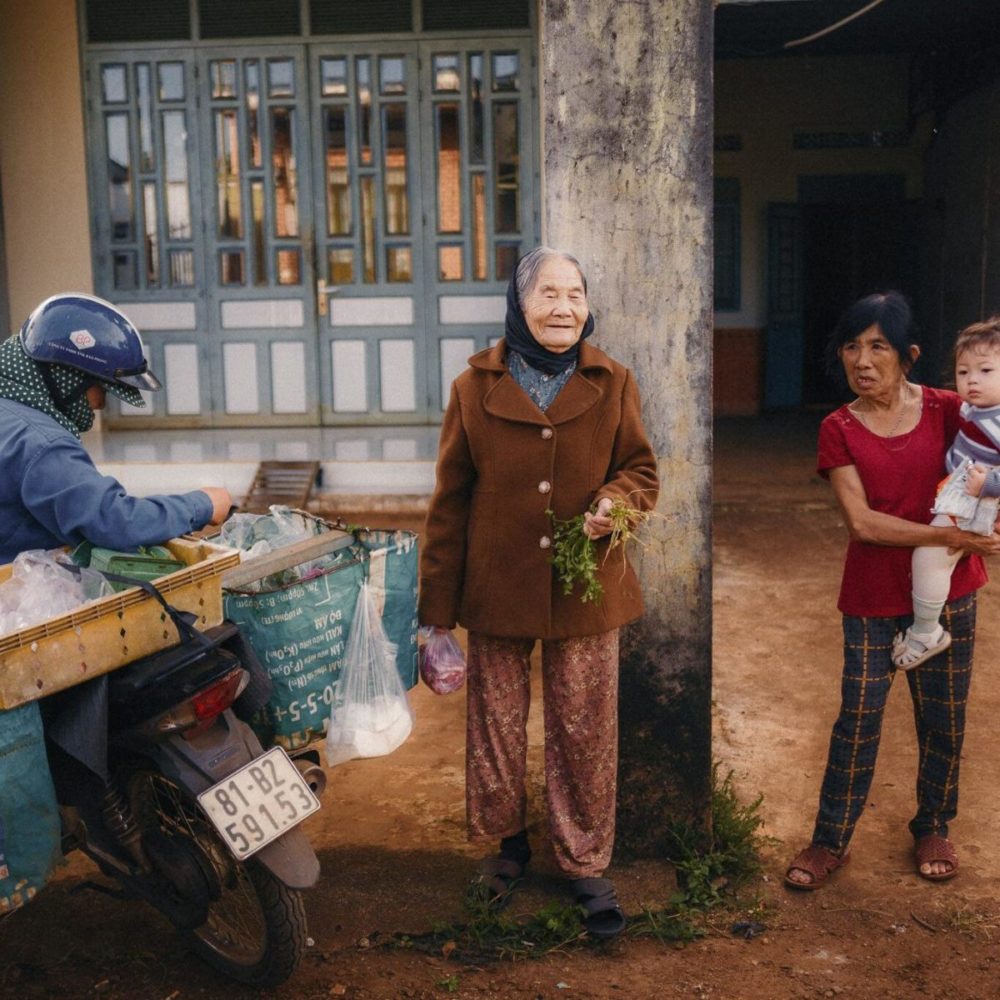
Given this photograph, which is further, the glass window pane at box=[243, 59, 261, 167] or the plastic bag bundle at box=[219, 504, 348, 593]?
the glass window pane at box=[243, 59, 261, 167]

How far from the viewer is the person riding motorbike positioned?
2.73 meters

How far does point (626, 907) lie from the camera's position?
329 cm

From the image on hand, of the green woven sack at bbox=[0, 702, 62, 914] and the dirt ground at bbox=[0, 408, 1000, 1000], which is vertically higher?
the green woven sack at bbox=[0, 702, 62, 914]

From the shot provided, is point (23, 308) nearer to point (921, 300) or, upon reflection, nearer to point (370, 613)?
point (370, 613)

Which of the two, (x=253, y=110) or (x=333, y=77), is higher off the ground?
(x=333, y=77)

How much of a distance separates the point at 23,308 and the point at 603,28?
6759mm

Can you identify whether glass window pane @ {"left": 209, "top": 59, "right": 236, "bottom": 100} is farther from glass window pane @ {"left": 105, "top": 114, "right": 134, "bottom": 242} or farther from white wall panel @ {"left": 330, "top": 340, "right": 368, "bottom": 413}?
white wall panel @ {"left": 330, "top": 340, "right": 368, "bottom": 413}

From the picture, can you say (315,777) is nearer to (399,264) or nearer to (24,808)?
(24,808)

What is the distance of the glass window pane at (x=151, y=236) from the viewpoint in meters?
8.88

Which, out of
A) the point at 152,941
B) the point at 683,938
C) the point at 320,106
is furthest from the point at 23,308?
the point at 683,938

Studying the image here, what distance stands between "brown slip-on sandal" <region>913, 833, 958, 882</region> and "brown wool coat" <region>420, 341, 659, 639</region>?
120cm

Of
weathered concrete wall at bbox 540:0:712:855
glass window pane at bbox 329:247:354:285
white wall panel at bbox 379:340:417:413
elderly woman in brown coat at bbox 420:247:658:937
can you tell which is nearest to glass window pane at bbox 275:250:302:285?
glass window pane at bbox 329:247:354:285

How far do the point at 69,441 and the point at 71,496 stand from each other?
0.15 metres

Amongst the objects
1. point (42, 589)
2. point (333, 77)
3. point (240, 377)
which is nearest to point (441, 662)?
point (42, 589)
